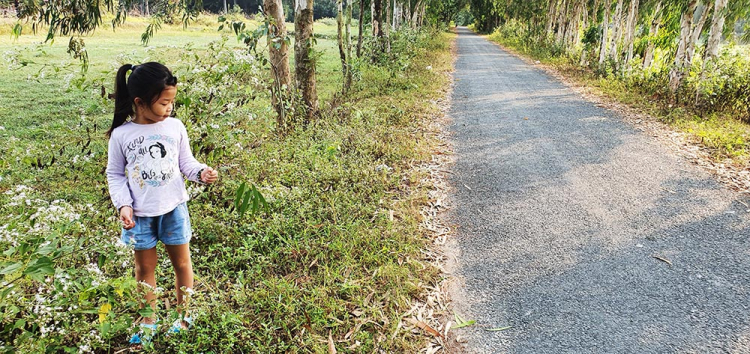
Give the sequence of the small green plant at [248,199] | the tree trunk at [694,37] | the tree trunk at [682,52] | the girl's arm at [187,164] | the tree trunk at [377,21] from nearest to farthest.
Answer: the small green plant at [248,199]
the girl's arm at [187,164]
the tree trunk at [694,37]
the tree trunk at [682,52]
the tree trunk at [377,21]

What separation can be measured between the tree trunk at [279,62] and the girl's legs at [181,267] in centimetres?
383

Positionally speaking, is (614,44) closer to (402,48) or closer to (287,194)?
(402,48)

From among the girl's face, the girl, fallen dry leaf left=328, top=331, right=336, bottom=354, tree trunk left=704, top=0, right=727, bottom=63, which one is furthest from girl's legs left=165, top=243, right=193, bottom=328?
tree trunk left=704, top=0, right=727, bottom=63

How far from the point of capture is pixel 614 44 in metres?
13.8

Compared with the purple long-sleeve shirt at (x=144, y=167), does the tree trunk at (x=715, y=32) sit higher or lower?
higher

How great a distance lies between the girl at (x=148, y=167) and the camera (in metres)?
2.63

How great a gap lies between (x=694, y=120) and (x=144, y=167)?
364 inches

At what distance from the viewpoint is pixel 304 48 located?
7.23 m

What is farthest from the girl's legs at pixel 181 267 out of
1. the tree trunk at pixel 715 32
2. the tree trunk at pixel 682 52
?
the tree trunk at pixel 682 52

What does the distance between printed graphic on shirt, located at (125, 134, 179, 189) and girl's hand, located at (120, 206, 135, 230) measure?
0.18m

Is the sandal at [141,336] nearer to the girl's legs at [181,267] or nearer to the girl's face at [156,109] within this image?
the girl's legs at [181,267]

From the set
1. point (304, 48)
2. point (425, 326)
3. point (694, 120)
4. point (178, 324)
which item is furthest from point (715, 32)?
point (178, 324)

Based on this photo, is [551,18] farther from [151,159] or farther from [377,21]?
[151,159]

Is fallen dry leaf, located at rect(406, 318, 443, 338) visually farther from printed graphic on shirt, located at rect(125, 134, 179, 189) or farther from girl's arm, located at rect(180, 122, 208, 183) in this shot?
printed graphic on shirt, located at rect(125, 134, 179, 189)
